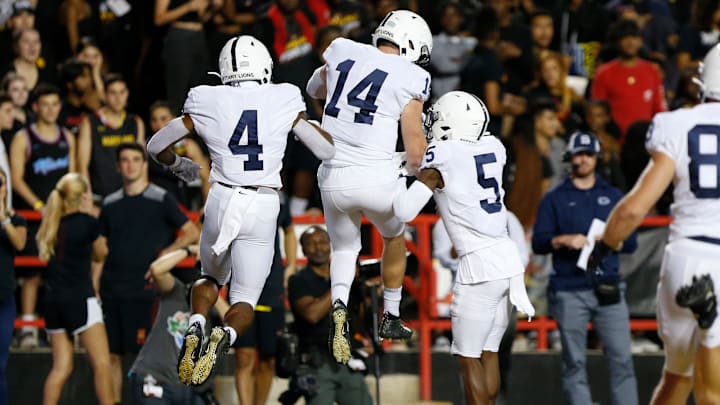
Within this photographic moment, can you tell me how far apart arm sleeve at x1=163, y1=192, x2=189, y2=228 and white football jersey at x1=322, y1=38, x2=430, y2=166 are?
9.69 ft

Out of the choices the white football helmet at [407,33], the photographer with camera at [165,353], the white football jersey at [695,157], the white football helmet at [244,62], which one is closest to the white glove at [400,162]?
the white football helmet at [407,33]

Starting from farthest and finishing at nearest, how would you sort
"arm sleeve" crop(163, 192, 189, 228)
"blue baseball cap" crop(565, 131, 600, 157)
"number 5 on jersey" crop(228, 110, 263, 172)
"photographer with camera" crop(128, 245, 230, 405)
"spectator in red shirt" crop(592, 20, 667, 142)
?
"spectator in red shirt" crop(592, 20, 667, 142) → "arm sleeve" crop(163, 192, 189, 228) → "blue baseball cap" crop(565, 131, 600, 157) → "photographer with camera" crop(128, 245, 230, 405) → "number 5 on jersey" crop(228, 110, 263, 172)

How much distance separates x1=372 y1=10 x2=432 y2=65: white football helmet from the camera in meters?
8.70

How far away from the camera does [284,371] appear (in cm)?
1043

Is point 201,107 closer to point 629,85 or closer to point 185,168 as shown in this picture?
point 185,168

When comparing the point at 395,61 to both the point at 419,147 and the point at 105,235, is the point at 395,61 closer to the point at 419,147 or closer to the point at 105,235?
the point at 419,147

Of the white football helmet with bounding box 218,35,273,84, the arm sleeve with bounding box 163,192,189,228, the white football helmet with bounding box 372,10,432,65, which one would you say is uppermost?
the white football helmet with bounding box 372,10,432,65

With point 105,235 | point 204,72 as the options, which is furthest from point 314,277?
point 204,72

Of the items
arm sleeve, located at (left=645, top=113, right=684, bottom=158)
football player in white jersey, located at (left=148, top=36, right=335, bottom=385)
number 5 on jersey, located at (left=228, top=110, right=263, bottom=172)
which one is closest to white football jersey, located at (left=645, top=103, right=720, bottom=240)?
arm sleeve, located at (left=645, top=113, right=684, bottom=158)

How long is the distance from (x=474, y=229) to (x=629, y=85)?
18.2 feet

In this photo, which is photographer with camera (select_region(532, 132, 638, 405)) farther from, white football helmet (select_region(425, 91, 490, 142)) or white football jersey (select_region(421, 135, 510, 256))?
white football helmet (select_region(425, 91, 490, 142))

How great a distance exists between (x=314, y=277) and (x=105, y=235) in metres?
1.82

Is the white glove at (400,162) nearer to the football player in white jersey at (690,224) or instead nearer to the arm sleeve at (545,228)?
the football player in white jersey at (690,224)

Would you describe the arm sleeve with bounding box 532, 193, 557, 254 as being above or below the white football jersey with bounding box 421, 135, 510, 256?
below
